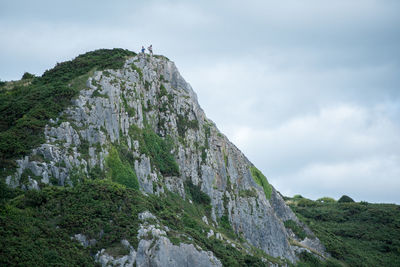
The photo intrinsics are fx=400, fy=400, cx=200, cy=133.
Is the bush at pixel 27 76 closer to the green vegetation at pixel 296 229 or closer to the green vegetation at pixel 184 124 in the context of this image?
the green vegetation at pixel 184 124

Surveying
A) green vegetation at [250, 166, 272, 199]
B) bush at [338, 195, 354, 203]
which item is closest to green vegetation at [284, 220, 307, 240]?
green vegetation at [250, 166, 272, 199]

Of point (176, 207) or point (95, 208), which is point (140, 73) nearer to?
point (176, 207)

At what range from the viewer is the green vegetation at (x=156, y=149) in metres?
50.9

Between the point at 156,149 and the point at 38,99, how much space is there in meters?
15.8

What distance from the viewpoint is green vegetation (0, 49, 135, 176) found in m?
37.7

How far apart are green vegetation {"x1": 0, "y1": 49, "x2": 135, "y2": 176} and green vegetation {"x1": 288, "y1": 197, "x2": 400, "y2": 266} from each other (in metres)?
48.3

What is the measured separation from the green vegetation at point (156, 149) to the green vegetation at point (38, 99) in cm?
932

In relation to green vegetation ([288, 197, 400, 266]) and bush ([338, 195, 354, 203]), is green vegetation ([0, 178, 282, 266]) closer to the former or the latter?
green vegetation ([288, 197, 400, 266])

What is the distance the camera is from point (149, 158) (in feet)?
164

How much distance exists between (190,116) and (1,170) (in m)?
31.0

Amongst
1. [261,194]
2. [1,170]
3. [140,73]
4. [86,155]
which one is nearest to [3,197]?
[1,170]

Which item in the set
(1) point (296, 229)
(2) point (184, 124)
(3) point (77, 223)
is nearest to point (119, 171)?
(3) point (77, 223)

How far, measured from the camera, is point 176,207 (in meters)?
48.1

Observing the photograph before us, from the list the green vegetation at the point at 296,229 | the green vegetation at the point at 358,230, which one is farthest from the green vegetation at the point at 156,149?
the green vegetation at the point at 358,230
